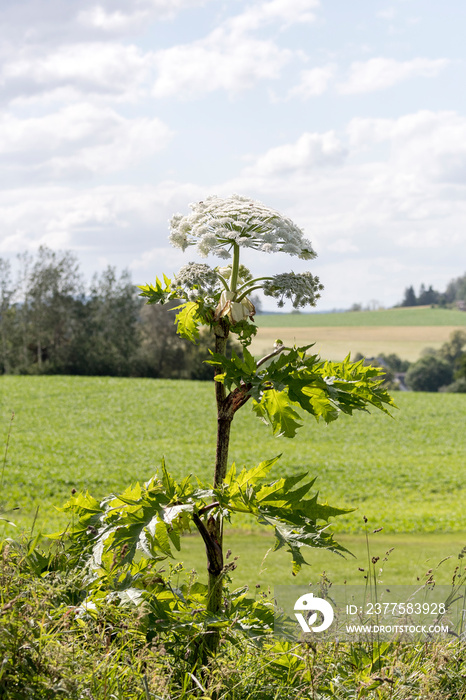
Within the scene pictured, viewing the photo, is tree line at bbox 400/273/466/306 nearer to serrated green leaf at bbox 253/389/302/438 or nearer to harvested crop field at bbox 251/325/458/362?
harvested crop field at bbox 251/325/458/362

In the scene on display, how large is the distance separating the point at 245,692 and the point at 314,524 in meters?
0.67

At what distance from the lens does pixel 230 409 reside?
2.69m

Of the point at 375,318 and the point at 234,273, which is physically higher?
the point at 375,318

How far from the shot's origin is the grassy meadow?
52.4 metres

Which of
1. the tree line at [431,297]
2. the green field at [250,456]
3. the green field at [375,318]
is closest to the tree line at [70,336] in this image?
the green field at [250,456]

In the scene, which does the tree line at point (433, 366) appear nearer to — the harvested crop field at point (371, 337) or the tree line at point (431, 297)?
the harvested crop field at point (371, 337)

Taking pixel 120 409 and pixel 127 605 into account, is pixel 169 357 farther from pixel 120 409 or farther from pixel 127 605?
pixel 127 605

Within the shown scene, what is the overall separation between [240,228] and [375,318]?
6871cm

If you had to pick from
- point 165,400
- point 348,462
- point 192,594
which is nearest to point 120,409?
point 165,400

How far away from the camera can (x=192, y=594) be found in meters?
2.82

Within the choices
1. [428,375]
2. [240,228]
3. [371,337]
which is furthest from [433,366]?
[240,228]

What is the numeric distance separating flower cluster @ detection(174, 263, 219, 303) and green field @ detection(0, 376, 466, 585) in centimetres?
529

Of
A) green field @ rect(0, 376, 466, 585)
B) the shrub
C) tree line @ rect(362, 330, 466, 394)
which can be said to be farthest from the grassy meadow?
green field @ rect(0, 376, 466, 585)

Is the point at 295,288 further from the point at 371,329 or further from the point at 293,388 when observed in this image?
the point at 371,329
